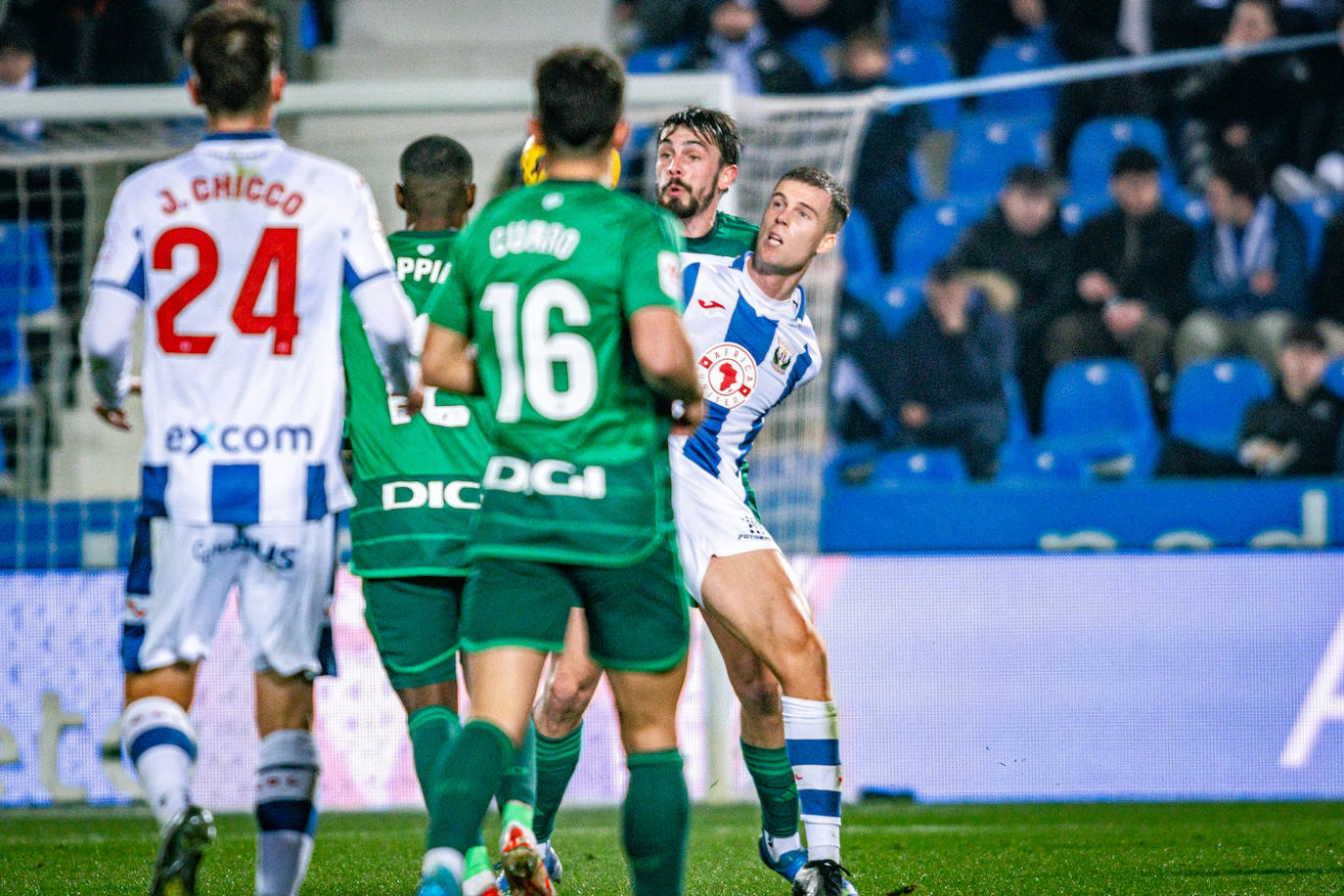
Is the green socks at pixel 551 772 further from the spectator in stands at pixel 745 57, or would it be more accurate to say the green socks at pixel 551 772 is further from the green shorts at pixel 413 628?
the spectator in stands at pixel 745 57

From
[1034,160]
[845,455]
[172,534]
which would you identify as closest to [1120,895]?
[172,534]

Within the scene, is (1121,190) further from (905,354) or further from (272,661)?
(272,661)

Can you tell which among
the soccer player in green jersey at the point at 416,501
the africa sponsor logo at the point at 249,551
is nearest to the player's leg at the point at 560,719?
the soccer player in green jersey at the point at 416,501

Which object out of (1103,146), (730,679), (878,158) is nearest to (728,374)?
(730,679)

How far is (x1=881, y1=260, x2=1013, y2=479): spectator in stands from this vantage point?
1028 cm

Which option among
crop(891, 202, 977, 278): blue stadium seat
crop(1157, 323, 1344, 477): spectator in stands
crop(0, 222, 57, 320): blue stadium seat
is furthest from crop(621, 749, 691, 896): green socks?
crop(891, 202, 977, 278): blue stadium seat

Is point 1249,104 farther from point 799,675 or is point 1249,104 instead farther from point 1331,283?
point 799,675

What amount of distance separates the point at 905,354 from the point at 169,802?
7.61m

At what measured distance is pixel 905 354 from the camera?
10.6m

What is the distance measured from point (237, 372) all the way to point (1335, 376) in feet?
27.8

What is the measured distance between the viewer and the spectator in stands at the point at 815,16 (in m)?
12.2

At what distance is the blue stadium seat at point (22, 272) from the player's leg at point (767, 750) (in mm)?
5421

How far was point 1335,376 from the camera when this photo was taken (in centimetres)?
1038

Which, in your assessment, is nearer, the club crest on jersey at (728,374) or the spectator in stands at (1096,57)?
the club crest on jersey at (728,374)
